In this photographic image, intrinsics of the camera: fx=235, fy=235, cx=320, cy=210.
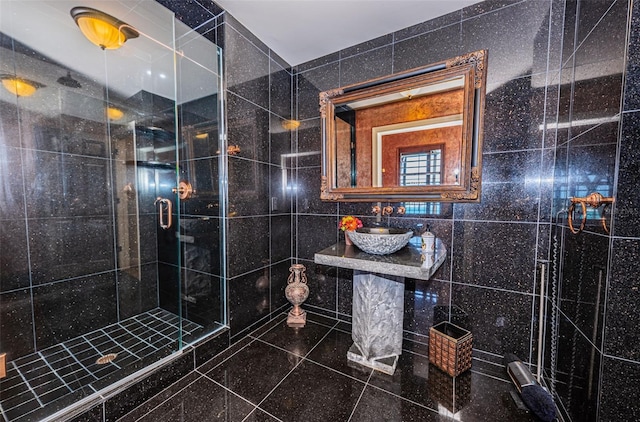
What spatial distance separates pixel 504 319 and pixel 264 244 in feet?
5.84

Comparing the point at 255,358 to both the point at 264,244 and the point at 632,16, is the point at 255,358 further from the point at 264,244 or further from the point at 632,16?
the point at 632,16

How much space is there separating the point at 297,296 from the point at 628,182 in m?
1.97

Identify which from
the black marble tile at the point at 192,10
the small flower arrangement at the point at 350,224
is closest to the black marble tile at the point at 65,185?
the black marble tile at the point at 192,10

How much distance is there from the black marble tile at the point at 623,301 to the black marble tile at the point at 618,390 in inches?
1.4

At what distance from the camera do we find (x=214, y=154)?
1.73m

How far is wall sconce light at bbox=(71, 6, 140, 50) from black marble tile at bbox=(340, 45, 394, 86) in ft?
5.12

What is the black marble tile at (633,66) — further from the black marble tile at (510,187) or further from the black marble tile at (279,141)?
the black marble tile at (279,141)

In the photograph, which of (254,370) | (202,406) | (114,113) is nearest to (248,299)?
(254,370)

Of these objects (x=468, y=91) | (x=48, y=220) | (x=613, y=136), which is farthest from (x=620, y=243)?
(x=48, y=220)

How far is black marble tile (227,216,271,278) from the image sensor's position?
5.75 ft

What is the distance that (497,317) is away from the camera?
152cm

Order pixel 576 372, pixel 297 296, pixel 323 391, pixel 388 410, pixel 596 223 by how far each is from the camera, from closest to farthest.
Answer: pixel 596 223
pixel 576 372
pixel 388 410
pixel 323 391
pixel 297 296

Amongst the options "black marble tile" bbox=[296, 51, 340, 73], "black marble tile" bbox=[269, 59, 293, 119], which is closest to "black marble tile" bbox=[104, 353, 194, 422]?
"black marble tile" bbox=[269, 59, 293, 119]

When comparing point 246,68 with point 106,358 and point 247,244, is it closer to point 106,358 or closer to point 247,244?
point 247,244
